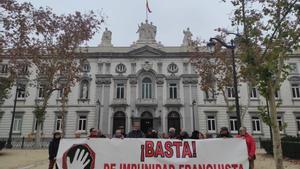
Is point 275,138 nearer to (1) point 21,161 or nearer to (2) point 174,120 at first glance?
(1) point 21,161

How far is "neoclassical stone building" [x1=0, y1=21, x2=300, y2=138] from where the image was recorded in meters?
28.7

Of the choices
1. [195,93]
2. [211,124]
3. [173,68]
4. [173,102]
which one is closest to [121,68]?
[173,68]

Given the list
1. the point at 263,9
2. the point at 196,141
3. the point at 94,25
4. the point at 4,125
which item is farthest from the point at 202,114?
the point at 4,125

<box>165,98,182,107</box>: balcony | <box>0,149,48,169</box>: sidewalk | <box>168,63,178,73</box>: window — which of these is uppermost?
<box>168,63,178,73</box>: window

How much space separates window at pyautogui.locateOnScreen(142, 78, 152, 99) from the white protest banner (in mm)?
23168

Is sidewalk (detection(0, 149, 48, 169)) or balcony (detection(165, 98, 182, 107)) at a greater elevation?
balcony (detection(165, 98, 182, 107))

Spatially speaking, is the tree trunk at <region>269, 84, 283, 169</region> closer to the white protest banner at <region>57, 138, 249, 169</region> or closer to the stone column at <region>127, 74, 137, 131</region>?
the white protest banner at <region>57, 138, 249, 169</region>

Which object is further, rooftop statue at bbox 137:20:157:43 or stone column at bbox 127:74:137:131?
rooftop statue at bbox 137:20:157:43

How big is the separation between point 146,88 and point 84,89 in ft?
27.4

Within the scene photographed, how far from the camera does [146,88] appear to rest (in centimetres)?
3031

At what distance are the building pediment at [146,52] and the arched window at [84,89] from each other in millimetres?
7188

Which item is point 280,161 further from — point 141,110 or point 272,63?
point 141,110

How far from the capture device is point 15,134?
28422 millimetres

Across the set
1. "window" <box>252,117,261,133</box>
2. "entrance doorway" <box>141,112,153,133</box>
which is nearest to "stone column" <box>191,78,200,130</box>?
"entrance doorway" <box>141,112,153,133</box>
